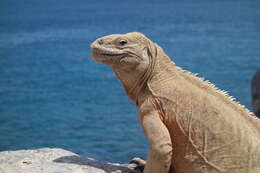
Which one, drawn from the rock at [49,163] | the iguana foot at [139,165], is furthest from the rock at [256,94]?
the iguana foot at [139,165]

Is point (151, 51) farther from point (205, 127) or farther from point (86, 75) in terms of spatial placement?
point (86, 75)

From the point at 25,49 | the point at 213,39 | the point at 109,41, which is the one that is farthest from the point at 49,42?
the point at 109,41

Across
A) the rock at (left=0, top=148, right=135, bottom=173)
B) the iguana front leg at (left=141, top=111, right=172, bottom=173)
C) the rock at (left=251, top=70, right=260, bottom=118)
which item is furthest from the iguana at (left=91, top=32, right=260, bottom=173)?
the rock at (left=251, top=70, right=260, bottom=118)

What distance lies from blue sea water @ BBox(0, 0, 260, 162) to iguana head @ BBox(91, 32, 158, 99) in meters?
8.06

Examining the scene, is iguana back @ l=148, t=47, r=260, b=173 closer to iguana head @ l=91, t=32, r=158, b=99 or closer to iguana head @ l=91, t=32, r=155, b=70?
iguana head @ l=91, t=32, r=158, b=99

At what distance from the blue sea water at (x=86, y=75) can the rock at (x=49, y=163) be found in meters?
7.15

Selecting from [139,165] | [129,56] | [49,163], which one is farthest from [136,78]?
[49,163]

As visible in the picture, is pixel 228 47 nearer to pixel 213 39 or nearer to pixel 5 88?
pixel 213 39

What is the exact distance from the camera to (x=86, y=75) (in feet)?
69.3

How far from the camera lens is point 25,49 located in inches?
989

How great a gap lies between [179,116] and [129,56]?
30.7 inches

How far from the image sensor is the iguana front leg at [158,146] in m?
3.63

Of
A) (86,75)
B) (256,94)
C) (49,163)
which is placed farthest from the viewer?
(86,75)

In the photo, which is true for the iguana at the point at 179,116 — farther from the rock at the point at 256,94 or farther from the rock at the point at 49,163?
the rock at the point at 256,94
